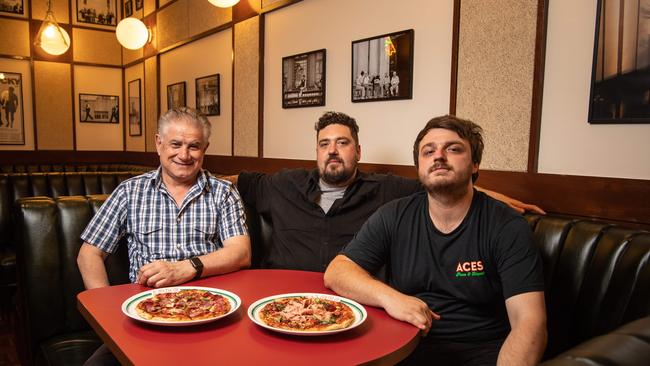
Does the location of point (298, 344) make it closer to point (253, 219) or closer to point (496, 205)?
point (496, 205)

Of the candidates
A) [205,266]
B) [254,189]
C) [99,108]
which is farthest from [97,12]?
[205,266]

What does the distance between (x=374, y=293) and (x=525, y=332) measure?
460 millimetres

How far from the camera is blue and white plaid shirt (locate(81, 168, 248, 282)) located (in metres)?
1.96

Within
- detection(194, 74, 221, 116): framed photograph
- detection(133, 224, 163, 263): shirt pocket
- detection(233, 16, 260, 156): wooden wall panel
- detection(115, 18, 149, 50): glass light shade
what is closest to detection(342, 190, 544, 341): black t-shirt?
detection(133, 224, 163, 263): shirt pocket

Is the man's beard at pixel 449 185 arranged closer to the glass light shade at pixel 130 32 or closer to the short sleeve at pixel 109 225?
the short sleeve at pixel 109 225

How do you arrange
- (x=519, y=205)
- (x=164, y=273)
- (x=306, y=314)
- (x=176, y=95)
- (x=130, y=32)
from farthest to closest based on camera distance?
(x=176, y=95) < (x=130, y=32) < (x=519, y=205) < (x=164, y=273) < (x=306, y=314)

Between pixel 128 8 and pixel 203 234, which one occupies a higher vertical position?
pixel 128 8

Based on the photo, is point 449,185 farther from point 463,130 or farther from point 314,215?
point 314,215

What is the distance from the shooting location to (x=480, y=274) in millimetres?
1545

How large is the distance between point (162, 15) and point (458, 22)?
471 cm

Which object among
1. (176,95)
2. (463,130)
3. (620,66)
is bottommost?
(463,130)

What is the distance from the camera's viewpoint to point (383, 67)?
115 inches

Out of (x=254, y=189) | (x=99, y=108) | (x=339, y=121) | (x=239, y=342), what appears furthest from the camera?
(x=99, y=108)

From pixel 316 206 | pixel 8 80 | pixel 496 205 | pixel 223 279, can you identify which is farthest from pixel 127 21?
pixel 496 205
